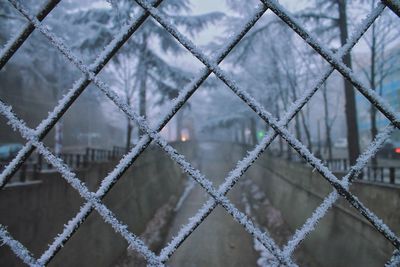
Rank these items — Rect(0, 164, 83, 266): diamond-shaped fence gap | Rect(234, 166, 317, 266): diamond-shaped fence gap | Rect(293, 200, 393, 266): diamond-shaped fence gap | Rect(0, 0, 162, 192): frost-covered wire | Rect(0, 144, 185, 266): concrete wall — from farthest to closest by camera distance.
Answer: Rect(234, 166, 317, 266): diamond-shaped fence gap
Rect(293, 200, 393, 266): diamond-shaped fence gap
Rect(0, 144, 185, 266): concrete wall
Rect(0, 164, 83, 266): diamond-shaped fence gap
Rect(0, 0, 162, 192): frost-covered wire

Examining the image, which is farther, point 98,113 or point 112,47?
point 98,113

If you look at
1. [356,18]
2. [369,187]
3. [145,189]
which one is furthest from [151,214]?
[356,18]

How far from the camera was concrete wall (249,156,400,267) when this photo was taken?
24.2ft

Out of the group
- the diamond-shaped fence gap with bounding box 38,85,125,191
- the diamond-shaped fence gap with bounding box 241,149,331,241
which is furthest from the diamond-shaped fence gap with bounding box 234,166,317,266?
the diamond-shaped fence gap with bounding box 38,85,125,191

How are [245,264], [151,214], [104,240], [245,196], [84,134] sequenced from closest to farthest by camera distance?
1. [104,240]
2. [245,264]
3. [151,214]
4. [245,196]
5. [84,134]

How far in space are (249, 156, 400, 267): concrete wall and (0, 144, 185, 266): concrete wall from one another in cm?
674

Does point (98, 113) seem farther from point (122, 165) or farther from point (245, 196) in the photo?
point (122, 165)

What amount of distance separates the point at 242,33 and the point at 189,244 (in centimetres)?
1355

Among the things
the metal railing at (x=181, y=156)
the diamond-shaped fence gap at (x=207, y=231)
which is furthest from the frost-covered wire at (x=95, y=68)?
the diamond-shaped fence gap at (x=207, y=231)

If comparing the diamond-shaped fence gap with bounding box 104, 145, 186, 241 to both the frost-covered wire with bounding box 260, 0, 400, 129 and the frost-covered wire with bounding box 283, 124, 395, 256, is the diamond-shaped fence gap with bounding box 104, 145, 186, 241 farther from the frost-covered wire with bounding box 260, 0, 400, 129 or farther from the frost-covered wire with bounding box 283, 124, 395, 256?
the frost-covered wire with bounding box 260, 0, 400, 129

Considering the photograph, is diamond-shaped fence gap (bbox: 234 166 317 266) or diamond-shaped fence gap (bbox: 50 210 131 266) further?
diamond-shaped fence gap (bbox: 234 166 317 266)

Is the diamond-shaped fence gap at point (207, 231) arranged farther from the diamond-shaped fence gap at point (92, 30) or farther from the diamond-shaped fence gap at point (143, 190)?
the diamond-shaped fence gap at point (92, 30)

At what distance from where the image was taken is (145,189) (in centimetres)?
1730

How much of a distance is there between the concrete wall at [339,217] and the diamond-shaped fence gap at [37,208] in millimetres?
7449
